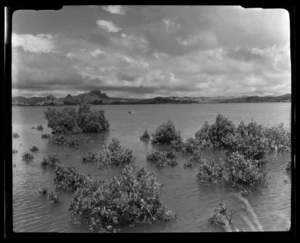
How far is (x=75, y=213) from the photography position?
135 inches

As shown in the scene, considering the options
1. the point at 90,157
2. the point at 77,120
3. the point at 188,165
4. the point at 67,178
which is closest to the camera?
the point at 67,178

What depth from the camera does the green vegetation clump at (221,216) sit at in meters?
3.18

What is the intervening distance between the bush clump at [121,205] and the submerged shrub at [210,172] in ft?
3.84

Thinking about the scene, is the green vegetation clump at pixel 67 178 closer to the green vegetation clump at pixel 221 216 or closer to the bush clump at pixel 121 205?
the bush clump at pixel 121 205

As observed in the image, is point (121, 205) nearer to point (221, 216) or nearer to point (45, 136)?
point (221, 216)

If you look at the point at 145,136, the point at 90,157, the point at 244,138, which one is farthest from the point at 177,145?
the point at 90,157

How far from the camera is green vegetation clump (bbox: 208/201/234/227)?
3.18 m

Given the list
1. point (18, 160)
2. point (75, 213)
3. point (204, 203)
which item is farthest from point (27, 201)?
point (204, 203)

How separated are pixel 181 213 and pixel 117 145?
2127 millimetres

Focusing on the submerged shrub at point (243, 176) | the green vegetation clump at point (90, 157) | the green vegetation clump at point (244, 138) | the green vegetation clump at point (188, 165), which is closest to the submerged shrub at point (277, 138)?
the green vegetation clump at point (244, 138)

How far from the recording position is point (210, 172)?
4586mm

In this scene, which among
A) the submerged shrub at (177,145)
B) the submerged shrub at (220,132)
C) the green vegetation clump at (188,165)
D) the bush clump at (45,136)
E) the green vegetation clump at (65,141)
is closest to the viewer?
the green vegetation clump at (188,165)

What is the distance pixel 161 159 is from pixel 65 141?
2024mm
